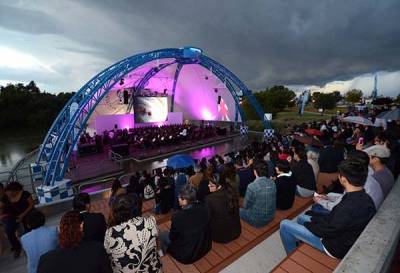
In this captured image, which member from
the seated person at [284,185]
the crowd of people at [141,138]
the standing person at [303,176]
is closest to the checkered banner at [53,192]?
the crowd of people at [141,138]

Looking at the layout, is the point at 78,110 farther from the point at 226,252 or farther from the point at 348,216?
the point at 348,216

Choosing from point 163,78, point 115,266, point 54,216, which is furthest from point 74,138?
point 163,78

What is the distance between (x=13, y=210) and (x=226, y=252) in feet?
14.7

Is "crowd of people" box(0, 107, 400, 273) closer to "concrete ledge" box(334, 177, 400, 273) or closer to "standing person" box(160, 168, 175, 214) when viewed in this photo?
"concrete ledge" box(334, 177, 400, 273)

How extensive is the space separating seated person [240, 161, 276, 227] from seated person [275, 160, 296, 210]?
1.48 feet

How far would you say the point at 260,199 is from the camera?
3.33 metres

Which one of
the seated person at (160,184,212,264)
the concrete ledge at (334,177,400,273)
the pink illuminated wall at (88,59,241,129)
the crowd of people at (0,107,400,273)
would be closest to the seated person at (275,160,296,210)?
the crowd of people at (0,107,400,273)

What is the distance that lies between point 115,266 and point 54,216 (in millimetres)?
5776

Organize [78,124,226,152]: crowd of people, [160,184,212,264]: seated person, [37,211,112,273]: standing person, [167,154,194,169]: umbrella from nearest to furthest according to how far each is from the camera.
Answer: [37,211,112,273]: standing person
[160,184,212,264]: seated person
[167,154,194,169]: umbrella
[78,124,226,152]: crowd of people

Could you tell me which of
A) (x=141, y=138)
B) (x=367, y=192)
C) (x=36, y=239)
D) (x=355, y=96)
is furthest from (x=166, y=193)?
(x=355, y=96)

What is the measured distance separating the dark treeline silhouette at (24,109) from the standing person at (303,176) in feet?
187

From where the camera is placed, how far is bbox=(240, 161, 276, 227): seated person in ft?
10.8

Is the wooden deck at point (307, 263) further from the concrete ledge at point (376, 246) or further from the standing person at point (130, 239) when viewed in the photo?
the standing person at point (130, 239)

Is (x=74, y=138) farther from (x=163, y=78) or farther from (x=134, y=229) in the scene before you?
(x=163, y=78)
